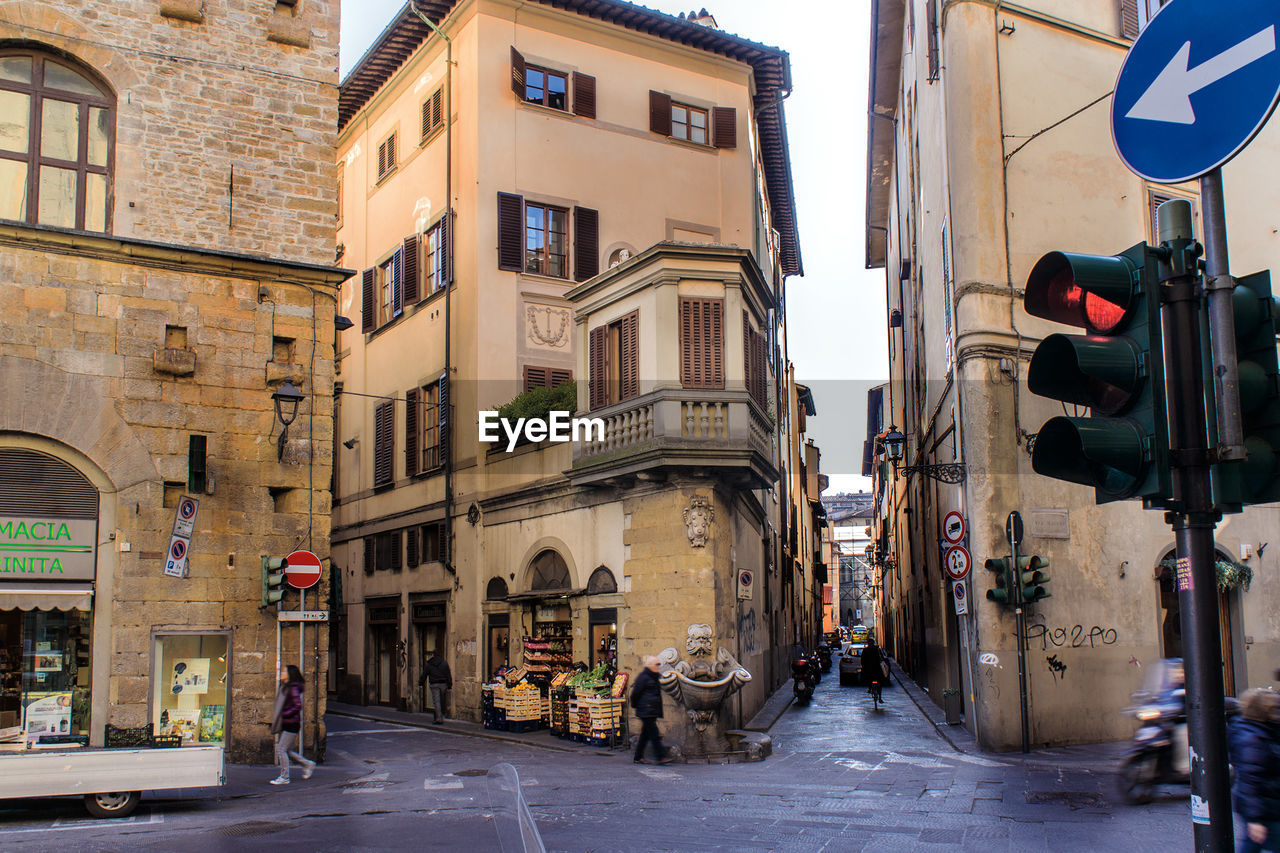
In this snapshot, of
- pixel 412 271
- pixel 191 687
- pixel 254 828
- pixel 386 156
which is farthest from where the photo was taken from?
pixel 386 156

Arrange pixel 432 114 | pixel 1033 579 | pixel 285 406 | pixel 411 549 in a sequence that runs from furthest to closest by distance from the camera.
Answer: pixel 432 114 < pixel 411 549 < pixel 285 406 < pixel 1033 579

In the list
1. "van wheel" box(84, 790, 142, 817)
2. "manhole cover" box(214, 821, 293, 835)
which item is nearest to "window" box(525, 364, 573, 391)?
"van wheel" box(84, 790, 142, 817)

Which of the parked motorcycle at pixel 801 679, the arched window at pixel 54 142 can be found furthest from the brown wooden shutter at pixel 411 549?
the arched window at pixel 54 142

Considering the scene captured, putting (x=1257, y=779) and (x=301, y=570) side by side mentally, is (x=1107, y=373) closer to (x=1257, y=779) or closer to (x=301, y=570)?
(x=1257, y=779)

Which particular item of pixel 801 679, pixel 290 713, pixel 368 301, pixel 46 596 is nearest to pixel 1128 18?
pixel 801 679

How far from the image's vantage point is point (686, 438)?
1883cm

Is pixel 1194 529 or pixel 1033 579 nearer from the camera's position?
pixel 1194 529

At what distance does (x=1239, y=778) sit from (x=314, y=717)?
13.0m

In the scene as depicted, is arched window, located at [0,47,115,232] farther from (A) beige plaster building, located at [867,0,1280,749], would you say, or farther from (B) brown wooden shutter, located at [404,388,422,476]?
(A) beige plaster building, located at [867,0,1280,749]

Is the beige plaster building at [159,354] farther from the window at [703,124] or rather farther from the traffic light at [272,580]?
the window at [703,124]

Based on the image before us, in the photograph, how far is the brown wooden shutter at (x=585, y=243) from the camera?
2728cm

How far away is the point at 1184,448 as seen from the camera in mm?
3705

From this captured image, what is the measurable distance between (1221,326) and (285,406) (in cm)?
1503

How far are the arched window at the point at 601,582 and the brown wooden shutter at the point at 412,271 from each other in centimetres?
1120
